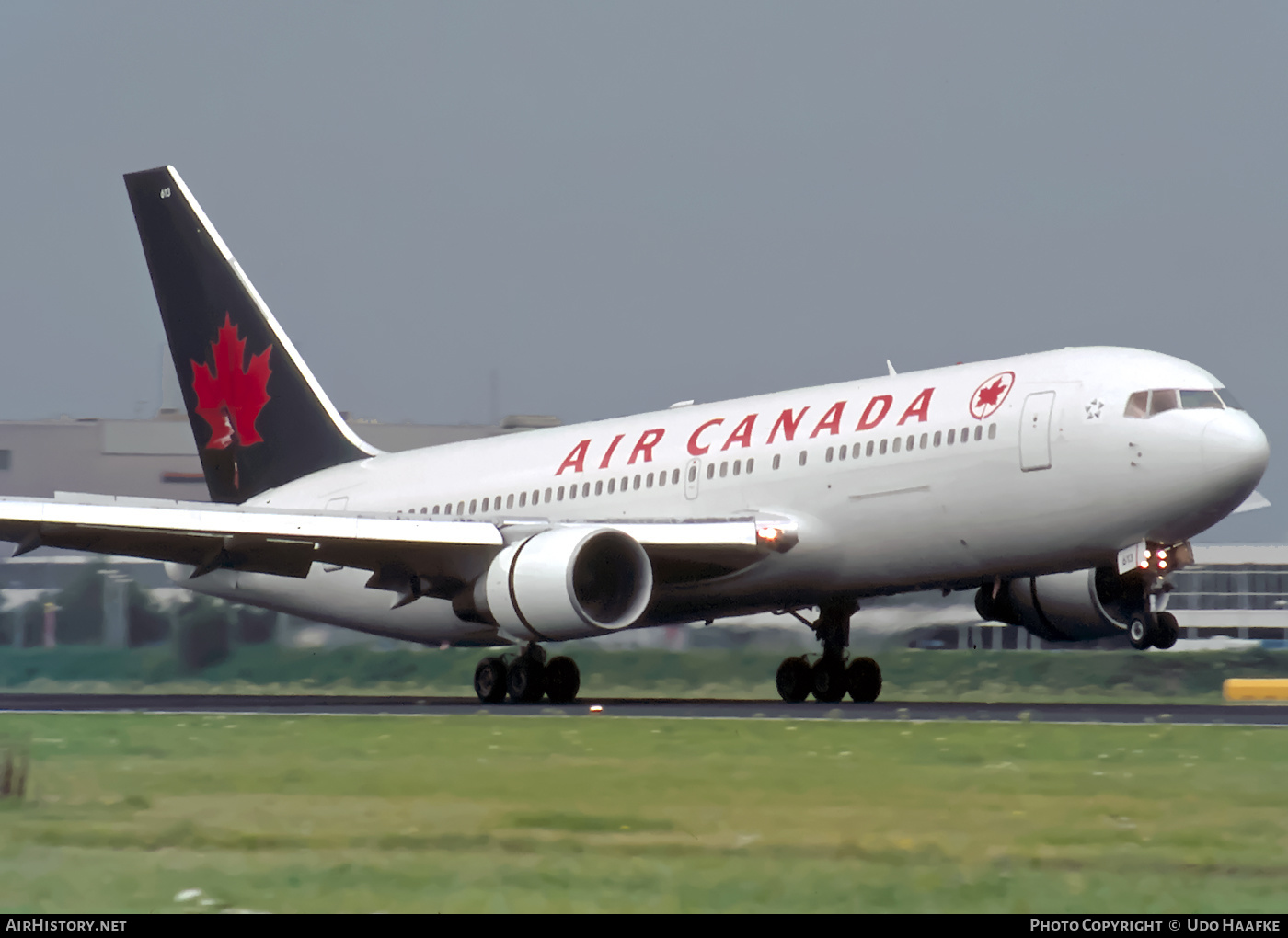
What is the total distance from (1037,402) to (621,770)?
10.6 metres

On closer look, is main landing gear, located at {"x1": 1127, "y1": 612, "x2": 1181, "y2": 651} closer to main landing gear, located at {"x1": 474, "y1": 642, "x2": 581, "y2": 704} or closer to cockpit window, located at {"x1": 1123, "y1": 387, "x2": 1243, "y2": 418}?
cockpit window, located at {"x1": 1123, "y1": 387, "x2": 1243, "y2": 418}

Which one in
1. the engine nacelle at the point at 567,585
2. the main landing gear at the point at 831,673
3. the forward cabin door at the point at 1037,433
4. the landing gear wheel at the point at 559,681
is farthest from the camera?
the main landing gear at the point at 831,673

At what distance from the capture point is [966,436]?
82.5ft

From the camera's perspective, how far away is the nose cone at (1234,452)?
2358 cm

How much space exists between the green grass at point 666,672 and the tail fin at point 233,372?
356cm

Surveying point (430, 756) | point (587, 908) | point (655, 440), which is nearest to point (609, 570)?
point (655, 440)

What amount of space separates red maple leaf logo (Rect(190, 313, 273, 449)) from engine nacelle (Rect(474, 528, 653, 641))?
1048 cm

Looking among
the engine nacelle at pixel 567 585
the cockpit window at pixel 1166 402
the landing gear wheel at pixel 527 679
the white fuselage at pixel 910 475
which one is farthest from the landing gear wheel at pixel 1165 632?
the landing gear wheel at pixel 527 679

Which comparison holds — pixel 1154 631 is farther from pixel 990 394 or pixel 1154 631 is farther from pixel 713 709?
pixel 713 709

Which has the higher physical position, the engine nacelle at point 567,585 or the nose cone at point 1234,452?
the nose cone at point 1234,452

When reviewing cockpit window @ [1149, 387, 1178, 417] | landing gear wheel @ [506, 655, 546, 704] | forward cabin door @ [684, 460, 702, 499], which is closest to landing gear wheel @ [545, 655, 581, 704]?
landing gear wheel @ [506, 655, 546, 704]

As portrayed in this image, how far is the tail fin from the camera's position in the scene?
35156mm

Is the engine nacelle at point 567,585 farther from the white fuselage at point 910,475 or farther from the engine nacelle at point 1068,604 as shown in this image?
the engine nacelle at point 1068,604

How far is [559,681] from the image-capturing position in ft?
92.6
